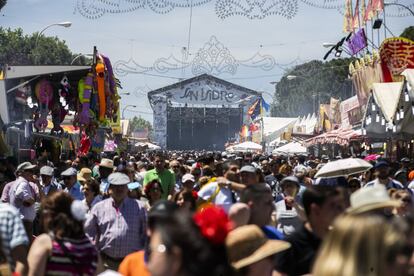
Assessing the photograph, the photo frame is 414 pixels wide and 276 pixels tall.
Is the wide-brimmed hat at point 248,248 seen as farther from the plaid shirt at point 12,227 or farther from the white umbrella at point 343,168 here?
the white umbrella at point 343,168

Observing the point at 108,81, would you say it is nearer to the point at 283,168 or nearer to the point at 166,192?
the point at 283,168

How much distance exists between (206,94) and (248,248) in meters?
116

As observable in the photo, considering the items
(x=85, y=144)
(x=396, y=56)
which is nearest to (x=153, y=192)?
(x=396, y=56)

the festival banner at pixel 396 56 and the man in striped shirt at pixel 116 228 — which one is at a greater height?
the festival banner at pixel 396 56

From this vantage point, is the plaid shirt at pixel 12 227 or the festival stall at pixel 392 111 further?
the festival stall at pixel 392 111

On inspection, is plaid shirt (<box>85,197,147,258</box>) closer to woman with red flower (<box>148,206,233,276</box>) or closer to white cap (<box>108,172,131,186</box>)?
white cap (<box>108,172,131,186</box>)

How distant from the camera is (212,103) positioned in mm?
119562

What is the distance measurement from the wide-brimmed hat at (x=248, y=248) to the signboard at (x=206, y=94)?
115m

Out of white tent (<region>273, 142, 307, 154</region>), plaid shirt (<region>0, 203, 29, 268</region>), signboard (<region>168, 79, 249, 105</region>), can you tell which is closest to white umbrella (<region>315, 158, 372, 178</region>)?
plaid shirt (<region>0, 203, 29, 268</region>)

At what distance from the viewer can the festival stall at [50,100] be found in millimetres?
21828

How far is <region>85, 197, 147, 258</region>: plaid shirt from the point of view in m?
7.57

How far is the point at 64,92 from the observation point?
2533cm

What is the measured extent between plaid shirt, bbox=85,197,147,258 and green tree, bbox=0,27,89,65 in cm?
7253

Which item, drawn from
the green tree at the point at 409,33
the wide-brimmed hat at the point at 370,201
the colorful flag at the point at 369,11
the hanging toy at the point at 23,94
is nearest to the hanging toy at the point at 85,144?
the hanging toy at the point at 23,94
